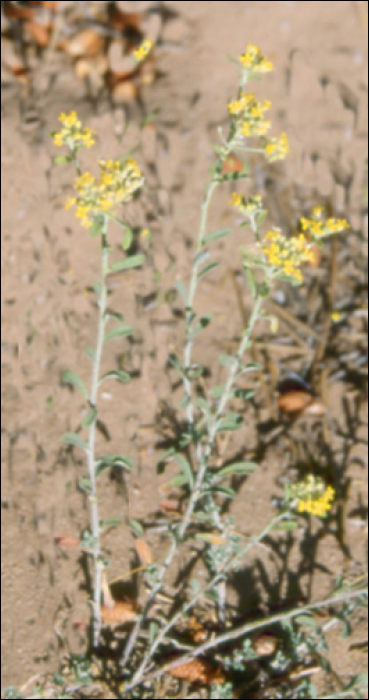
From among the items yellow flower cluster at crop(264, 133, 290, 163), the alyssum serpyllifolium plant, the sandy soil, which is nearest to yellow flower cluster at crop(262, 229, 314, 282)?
the alyssum serpyllifolium plant

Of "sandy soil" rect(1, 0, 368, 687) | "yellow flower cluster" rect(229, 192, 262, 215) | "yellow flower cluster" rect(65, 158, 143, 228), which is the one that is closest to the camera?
"yellow flower cluster" rect(65, 158, 143, 228)

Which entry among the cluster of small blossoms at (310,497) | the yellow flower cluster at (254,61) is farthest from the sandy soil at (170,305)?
the yellow flower cluster at (254,61)

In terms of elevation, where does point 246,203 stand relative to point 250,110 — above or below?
below

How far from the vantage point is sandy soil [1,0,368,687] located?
1910 mm

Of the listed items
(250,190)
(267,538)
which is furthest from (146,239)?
(267,538)

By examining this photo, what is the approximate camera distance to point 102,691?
5.60 ft

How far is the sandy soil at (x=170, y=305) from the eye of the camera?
1.91 meters

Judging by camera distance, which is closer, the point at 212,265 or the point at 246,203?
the point at 246,203

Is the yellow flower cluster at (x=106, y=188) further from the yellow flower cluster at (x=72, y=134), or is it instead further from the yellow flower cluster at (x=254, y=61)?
Answer: the yellow flower cluster at (x=254, y=61)

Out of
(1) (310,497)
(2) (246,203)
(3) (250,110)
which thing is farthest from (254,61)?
(1) (310,497)

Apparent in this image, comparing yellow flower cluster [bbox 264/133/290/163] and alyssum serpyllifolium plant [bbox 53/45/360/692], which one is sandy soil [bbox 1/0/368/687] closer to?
alyssum serpyllifolium plant [bbox 53/45/360/692]

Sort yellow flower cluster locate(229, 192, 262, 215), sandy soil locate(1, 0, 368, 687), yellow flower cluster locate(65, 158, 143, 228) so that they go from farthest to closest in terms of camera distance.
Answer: sandy soil locate(1, 0, 368, 687), yellow flower cluster locate(229, 192, 262, 215), yellow flower cluster locate(65, 158, 143, 228)

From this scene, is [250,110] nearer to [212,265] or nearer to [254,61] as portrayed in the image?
[254,61]

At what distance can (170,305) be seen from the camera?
98.6 inches
